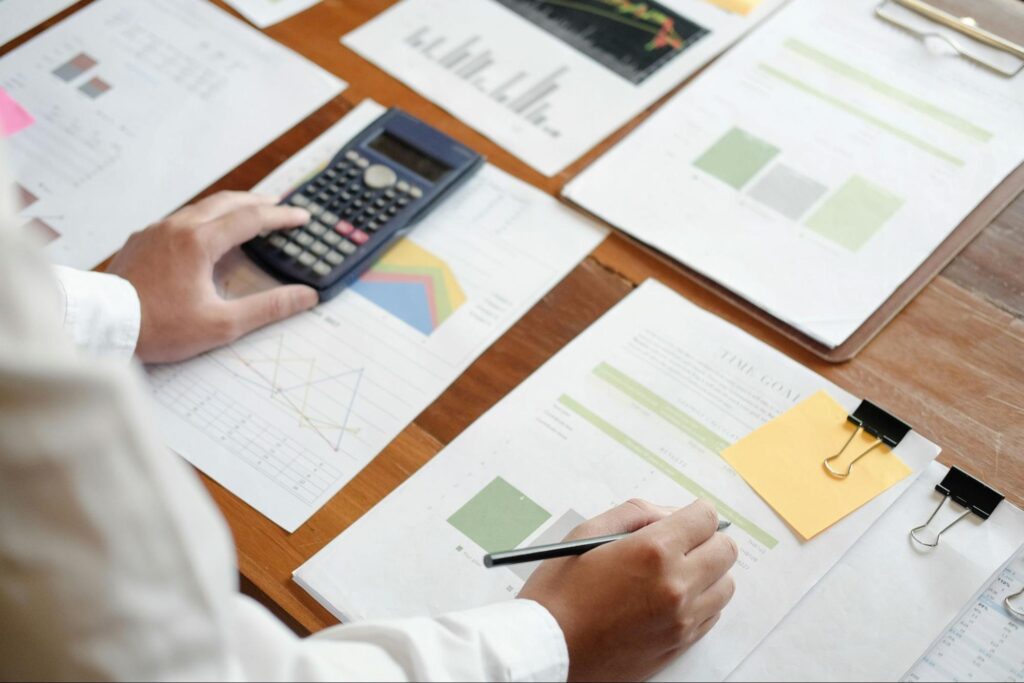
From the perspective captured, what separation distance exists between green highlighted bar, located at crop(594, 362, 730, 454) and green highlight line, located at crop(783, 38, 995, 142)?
40 cm

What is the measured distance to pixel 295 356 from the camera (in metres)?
0.80

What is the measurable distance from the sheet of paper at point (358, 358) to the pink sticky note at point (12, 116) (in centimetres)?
24

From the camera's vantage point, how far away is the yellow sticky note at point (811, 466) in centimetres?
70

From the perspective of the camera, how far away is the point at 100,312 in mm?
761

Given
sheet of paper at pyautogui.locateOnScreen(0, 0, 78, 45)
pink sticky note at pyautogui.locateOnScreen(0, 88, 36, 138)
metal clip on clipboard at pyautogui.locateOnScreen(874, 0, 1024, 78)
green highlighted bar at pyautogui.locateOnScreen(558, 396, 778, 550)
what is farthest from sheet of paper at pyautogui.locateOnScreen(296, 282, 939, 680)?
sheet of paper at pyautogui.locateOnScreen(0, 0, 78, 45)

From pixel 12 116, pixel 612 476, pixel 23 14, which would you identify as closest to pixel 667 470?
pixel 612 476

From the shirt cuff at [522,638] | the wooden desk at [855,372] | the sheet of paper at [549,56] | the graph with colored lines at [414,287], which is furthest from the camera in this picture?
the sheet of paper at [549,56]

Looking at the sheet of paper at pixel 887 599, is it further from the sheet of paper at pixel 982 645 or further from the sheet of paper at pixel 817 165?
the sheet of paper at pixel 817 165

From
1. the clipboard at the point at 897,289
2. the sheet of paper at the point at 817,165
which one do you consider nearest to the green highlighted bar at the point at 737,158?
the sheet of paper at the point at 817,165

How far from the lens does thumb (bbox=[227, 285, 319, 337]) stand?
0.79m

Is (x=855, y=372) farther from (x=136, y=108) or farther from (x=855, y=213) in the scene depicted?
(x=136, y=108)

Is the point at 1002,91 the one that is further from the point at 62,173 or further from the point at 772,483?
the point at 62,173

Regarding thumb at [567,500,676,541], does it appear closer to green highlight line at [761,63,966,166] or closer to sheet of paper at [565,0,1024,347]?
sheet of paper at [565,0,1024,347]

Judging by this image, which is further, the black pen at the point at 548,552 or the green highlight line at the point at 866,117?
the green highlight line at the point at 866,117
